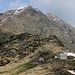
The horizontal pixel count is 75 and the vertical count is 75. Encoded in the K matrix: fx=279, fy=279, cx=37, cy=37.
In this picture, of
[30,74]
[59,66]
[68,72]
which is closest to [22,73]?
[30,74]

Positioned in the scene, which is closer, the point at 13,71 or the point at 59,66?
the point at 59,66

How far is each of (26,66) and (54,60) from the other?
21320 mm

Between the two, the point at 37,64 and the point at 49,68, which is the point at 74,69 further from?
the point at 37,64

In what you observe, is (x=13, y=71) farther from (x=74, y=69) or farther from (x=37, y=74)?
(x=74, y=69)

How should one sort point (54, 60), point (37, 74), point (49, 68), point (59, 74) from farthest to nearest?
point (54, 60), point (49, 68), point (37, 74), point (59, 74)

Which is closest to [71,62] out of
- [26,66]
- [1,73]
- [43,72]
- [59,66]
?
[59,66]

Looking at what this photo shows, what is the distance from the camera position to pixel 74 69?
164875 mm

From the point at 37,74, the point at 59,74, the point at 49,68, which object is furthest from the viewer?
the point at 49,68

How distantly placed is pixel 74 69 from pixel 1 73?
5801cm

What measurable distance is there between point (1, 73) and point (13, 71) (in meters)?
9.90

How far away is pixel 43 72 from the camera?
164875 millimetres

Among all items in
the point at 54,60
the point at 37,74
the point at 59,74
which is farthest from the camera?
the point at 54,60

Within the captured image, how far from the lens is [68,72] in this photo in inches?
5974

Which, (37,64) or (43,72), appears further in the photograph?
(37,64)
